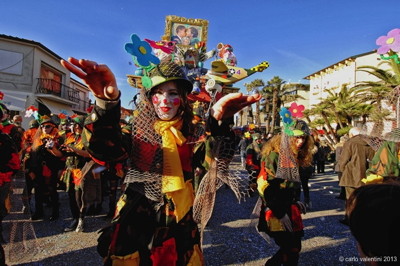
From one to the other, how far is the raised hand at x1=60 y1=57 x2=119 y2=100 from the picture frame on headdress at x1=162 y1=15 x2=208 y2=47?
653 inches

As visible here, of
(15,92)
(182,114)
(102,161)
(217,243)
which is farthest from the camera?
(15,92)

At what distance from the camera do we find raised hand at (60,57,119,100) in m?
1.38

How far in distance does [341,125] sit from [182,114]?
20.6 metres

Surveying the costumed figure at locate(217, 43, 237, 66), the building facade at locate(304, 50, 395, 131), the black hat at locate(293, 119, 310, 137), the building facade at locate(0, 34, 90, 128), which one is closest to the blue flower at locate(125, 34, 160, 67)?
the black hat at locate(293, 119, 310, 137)

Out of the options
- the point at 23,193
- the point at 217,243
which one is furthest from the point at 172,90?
the point at 217,243

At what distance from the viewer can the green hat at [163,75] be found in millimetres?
1768

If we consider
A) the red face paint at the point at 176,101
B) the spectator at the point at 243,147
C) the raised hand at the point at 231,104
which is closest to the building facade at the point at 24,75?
the spectator at the point at 243,147

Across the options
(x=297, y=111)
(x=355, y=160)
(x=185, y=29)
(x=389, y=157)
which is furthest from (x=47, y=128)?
(x=185, y=29)

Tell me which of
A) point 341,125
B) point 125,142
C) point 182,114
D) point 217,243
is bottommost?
point 217,243

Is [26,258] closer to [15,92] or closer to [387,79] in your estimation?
[387,79]

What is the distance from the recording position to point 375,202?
107cm

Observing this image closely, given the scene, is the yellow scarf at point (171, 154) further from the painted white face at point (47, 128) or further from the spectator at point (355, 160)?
the spectator at point (355, 160)

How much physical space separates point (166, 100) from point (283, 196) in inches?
70.3

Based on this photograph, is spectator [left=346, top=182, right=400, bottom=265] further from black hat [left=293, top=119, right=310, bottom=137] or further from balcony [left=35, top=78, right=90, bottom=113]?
balcony [left=35, top=78, right=90, bottom=113]
